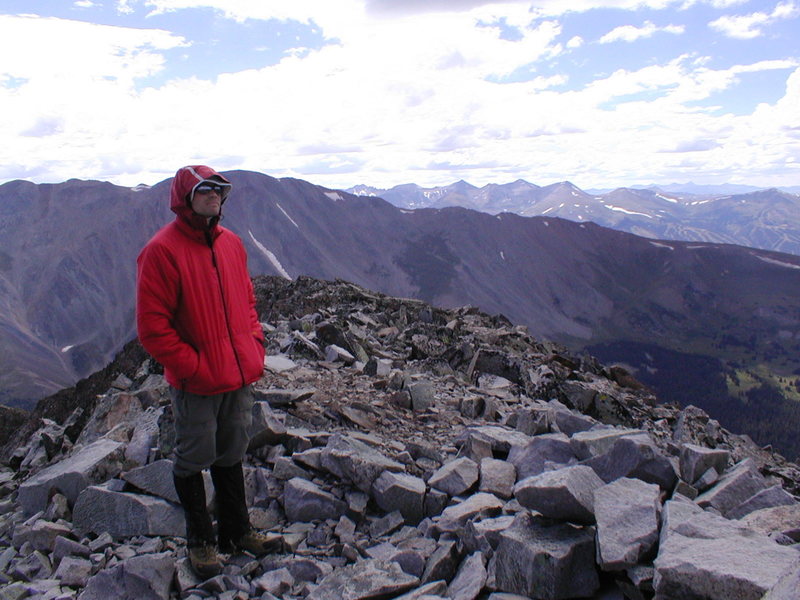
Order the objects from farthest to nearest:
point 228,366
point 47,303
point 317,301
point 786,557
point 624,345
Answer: point 624,345 → point 47,303 → point 317,301 → point 228,366 → point 786,557

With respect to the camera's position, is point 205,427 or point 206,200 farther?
point 205,427

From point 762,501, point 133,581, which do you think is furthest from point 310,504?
point 762,501

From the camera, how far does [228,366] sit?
19.3 ft

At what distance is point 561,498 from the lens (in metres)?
5.54

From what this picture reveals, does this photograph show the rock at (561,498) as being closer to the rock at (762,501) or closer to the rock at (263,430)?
the rock at (762,501)

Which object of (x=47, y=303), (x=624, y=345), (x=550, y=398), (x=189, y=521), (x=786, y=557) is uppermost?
(x=786, y=557)

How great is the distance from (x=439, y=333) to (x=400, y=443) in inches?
409

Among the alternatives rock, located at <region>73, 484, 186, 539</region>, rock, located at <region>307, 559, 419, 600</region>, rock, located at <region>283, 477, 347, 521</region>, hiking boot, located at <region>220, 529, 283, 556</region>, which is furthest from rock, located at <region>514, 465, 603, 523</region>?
rock, located at <region>73, 484, 186, 539</region>

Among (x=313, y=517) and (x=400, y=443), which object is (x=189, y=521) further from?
(x=400, y=443)

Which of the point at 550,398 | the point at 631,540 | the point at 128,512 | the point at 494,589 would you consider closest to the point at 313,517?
the point at 128,512

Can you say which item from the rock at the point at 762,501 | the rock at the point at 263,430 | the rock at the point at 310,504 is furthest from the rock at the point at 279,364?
the rock at the point at 762,501

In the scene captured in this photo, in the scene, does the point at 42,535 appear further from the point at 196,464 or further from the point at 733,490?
the point at 733,490

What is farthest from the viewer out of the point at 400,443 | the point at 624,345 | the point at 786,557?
the point at 624,345

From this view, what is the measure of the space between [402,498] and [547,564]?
2.57 metres
